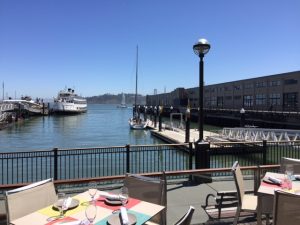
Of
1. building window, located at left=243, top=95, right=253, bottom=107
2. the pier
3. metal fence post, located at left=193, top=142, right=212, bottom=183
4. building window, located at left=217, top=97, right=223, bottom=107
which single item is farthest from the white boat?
metal fence post, located at left=193, top=142, right=212, bottom=183

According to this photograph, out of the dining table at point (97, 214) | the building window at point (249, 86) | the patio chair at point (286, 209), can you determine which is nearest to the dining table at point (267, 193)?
the patio chair at point (286, 209)

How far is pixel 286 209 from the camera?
130 inches

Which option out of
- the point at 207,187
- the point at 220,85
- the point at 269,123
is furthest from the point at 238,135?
the point at 220,85

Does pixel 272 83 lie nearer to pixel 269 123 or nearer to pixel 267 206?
pixel 269 123

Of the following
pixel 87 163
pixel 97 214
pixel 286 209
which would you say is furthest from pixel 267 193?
pixel 87 163

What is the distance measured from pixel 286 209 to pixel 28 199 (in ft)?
9.73

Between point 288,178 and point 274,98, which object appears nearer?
point 288,178

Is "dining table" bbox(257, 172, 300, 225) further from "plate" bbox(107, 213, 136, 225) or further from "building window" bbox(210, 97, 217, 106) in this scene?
"building window" bbox(210, 97, 217, 106)

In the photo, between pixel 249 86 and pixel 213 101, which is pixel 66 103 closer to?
pixel 213 101

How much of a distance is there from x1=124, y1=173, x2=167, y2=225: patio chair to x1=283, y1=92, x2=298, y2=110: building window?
177 ft

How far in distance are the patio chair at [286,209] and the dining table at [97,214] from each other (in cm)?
131

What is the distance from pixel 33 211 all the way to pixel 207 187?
189 inches

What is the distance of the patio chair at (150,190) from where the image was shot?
13.6ft

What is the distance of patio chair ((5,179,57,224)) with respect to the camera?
352cm
